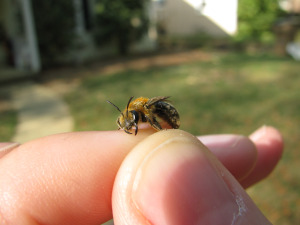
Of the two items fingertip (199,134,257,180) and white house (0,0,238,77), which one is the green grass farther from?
white house (0,0,238,77)

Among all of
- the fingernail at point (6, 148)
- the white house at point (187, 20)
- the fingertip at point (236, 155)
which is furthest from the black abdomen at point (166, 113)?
the white house at point (187, 20)

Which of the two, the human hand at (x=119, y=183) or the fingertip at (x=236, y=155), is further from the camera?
the fingertip at (x=236, y=155)

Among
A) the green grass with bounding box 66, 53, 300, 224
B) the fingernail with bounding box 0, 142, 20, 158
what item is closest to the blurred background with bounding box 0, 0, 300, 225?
the green grass with bounding box 66, 53, 300, 224

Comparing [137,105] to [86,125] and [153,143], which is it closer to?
[153,143]

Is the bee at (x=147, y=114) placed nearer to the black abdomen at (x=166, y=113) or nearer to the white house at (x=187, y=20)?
the black abdomen at (x=166, y=113)

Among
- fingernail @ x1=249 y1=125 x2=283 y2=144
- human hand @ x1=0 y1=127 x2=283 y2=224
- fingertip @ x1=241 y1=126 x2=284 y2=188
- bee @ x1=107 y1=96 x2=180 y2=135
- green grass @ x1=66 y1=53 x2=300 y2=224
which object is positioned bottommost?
green grass @ x1=66 y1=53 x2=300 y2=224

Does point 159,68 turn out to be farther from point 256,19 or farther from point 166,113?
point 166,113
